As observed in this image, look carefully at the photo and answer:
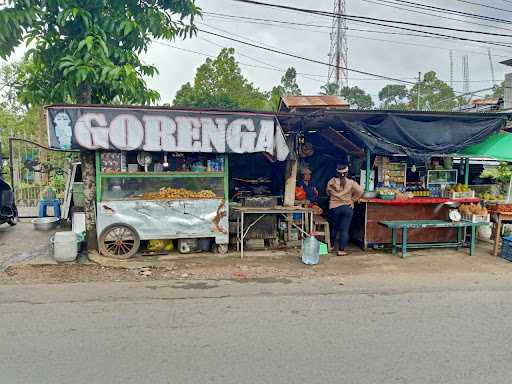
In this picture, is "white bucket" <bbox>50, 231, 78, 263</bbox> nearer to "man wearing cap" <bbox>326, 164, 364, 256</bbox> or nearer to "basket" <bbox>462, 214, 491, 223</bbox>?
"man wearing cap" <bbox>326, 164, 364, 256</bbox>

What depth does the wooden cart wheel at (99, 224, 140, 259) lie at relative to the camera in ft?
24.7

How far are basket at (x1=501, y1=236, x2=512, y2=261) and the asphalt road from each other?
2216mm

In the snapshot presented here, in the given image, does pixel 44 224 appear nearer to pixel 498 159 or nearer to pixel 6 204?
pixel 6 204

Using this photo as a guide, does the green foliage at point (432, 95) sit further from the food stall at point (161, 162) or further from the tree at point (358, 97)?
the food stall at point (161, 162)

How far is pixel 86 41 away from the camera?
6.56 metres

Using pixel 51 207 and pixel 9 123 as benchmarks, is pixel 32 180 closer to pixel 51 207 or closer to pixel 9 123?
pixel 51 207

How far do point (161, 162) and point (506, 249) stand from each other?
7.03 m

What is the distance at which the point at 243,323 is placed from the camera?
464cm

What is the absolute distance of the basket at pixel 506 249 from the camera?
810 cm

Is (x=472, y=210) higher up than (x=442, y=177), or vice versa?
(x=442, y=177)

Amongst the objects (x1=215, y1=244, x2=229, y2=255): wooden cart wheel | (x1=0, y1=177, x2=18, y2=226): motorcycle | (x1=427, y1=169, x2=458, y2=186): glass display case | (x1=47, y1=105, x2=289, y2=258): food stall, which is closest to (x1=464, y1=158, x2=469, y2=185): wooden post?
(x1=427, y1=169, x2=458, y2=186): glass display case

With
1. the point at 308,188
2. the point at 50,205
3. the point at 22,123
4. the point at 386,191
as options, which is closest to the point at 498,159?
the point at 386,191

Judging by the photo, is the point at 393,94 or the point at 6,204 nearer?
the point at 6,204

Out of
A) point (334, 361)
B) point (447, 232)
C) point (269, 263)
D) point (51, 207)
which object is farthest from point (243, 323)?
point (51, 207)
